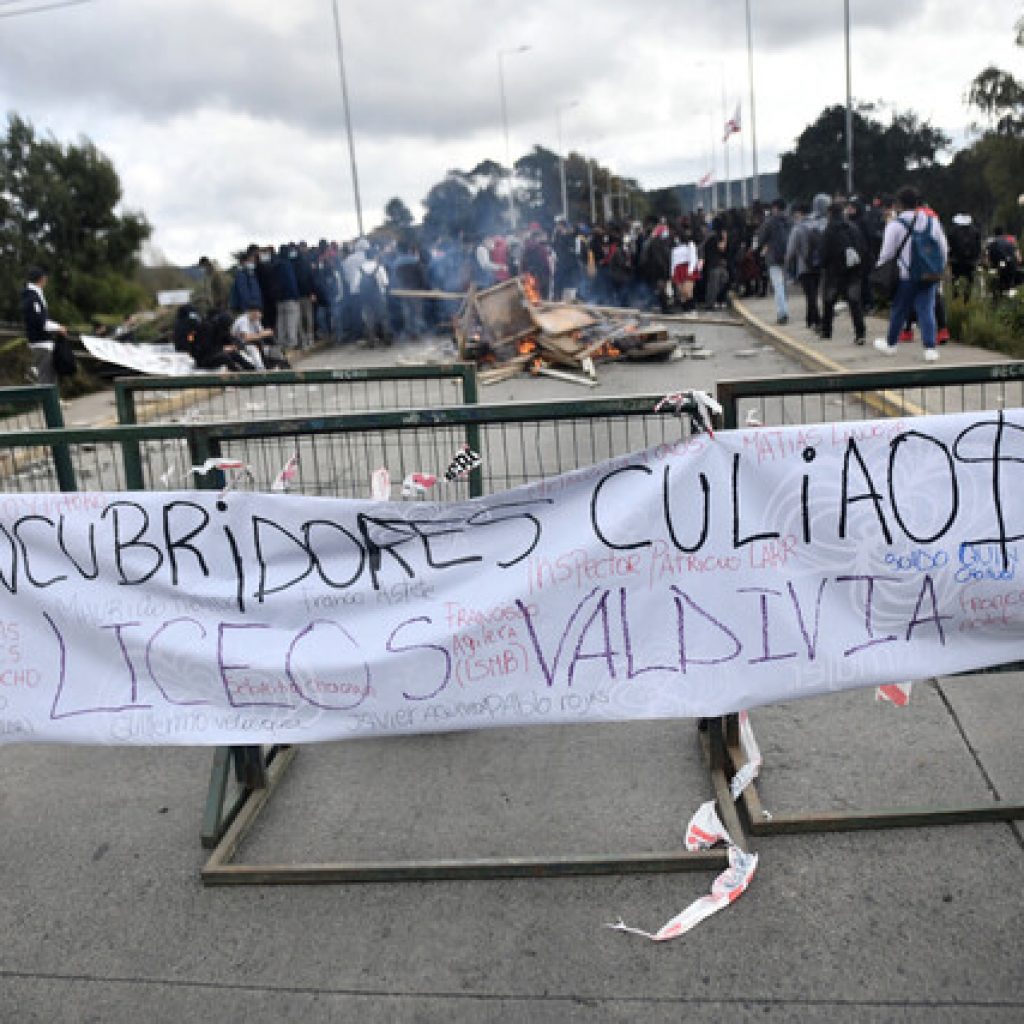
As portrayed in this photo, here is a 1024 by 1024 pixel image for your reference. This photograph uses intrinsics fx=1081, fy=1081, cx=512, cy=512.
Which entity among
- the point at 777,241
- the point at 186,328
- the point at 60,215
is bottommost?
the point at 186,328

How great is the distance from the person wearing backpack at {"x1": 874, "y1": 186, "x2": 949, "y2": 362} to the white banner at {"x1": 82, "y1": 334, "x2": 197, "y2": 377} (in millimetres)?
10095

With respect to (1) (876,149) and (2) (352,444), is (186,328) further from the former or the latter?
(1) (876,149)

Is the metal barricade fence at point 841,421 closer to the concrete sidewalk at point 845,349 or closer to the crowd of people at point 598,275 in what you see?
the concrete sidewalk at point 845,349

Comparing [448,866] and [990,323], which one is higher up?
[990,323]

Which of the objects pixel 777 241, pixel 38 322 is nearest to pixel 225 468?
pixel 38 322

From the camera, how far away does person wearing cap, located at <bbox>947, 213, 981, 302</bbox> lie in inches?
655

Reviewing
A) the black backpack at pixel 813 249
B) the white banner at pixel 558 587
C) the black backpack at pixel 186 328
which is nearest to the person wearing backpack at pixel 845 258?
the black backpack at pixel 813 249

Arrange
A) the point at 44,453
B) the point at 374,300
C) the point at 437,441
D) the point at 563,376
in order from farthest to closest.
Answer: the point at 374,300 < the point at 563,376 < the point at 437,441 < the point at 44,453

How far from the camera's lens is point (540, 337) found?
1567cm

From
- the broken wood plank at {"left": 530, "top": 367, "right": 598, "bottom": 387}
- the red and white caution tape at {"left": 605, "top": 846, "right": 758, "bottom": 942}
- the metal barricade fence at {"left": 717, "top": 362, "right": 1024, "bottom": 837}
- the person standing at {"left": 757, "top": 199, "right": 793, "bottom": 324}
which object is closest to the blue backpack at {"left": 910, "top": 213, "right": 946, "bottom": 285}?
the broken wood plank at {"left": 530, "top": 367, "right": 598, "bottom": 387}

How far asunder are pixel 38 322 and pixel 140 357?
5.17 meters

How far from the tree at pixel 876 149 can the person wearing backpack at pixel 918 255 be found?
205ft

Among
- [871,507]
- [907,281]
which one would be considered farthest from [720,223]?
[871,507]

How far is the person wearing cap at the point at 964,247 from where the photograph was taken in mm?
16625
